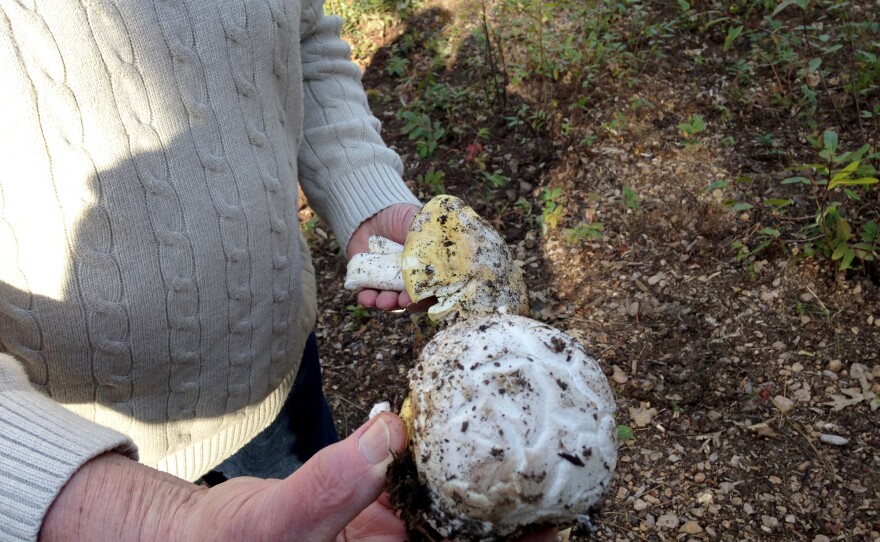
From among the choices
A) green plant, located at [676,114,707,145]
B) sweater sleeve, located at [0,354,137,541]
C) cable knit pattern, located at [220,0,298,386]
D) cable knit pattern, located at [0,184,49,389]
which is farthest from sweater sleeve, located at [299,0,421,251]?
green plant, located at [676,114,707,145]

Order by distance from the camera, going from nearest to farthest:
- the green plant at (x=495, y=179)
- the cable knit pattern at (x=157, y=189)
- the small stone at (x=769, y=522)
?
the cable knit pattern at (x=157, y=189) → the small stone at (x=769, y=522) → the green plant at (x=495, y=179)

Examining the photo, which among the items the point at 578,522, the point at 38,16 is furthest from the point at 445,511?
the point at 38,16

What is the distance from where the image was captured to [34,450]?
90 cm

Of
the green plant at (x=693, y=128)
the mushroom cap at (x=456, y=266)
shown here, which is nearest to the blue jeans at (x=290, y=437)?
the mushroom cap at (x=456, y=266)

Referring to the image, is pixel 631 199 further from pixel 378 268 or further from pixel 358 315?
pixel 378 268

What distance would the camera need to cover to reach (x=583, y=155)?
9.81 ft

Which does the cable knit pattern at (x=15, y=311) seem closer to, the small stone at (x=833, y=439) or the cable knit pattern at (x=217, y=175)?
the cable knit pattern at (x=217, y=175)

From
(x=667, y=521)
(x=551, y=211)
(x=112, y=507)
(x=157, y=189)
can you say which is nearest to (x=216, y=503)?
(x=112, y=507)

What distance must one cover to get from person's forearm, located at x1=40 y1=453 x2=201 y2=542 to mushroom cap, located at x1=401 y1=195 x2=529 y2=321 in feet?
2.26

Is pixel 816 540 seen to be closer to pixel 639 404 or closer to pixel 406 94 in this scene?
pixel 639 404

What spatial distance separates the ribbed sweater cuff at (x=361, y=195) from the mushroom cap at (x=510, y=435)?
0.64m

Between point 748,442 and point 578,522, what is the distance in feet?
3.71

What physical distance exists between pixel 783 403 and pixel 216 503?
1.82m

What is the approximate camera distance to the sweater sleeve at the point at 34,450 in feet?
2.89
